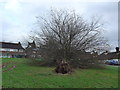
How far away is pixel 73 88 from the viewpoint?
5.68 metres

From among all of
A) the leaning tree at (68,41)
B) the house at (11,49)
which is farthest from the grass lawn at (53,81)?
the house at (11,49)

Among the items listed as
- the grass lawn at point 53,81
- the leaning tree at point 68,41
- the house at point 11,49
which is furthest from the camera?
the house at point 11,49

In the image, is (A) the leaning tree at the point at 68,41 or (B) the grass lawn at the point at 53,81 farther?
(A) the leaning tree at the point at 68,41

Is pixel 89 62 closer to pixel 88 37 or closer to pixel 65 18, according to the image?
pixel 88 37

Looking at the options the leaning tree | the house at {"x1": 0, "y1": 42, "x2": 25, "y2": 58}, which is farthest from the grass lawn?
the house at {"x1": 0, "y1": 42, "x2": 25, "y2": 58}

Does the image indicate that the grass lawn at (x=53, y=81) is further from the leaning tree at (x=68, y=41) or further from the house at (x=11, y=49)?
the house at (x=11, y=49)

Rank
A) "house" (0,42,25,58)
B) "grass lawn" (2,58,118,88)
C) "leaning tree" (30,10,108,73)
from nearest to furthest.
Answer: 1. "grass lawn" (2,58,118,88)
2. "leaning tree" (30,10,108,73)
3. "house" (0,42,25,58)

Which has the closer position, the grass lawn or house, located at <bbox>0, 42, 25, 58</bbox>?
the grass lawn

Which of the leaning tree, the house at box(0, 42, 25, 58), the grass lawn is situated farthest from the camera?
the house at box(0, 42, 25, 58)

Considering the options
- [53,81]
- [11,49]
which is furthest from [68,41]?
[11,49]

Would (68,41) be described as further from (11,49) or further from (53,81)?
(11,49)

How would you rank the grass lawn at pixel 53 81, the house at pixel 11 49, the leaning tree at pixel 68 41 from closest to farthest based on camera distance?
the grass lawn at pixel 53 81 → the leaning tree at pixel 68 41 → the house at pixel 11 49

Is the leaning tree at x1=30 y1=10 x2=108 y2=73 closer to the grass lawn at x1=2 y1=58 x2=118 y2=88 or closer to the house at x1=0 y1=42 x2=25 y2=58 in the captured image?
the grass lawn at x1=2 y1=58 x2=118 y2=88

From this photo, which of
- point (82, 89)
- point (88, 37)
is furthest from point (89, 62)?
point (82, 89)
